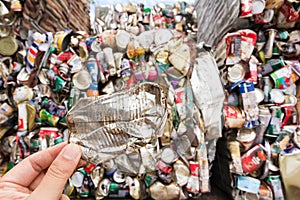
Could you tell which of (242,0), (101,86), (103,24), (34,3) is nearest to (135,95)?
(101,86)

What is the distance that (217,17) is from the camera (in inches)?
53.9

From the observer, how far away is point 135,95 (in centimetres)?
46

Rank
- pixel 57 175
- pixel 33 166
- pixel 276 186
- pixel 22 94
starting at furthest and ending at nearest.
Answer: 1. pixel 22 94
2. pixel 276 186
3. pixel 33 166
4. pixel 57 175

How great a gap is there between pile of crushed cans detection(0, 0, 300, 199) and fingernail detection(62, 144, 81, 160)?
62 centimetres

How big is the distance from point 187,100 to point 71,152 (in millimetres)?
736

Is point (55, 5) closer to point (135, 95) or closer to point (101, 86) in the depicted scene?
point (101, 86)

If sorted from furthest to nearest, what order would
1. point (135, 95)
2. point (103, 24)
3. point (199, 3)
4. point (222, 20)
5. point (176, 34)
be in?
point (103, 24)
point (199, 3)
point (222, 20)
point (176, 34)
point (135, 95)

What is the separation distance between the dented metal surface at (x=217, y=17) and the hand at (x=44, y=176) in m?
1.02

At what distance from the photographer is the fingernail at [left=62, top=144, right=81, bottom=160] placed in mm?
378

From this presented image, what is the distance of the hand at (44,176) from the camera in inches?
14.3

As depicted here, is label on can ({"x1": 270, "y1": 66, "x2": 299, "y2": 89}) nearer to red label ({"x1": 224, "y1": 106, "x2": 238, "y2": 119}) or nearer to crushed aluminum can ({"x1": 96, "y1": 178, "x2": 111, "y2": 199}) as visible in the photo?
red label ({"x1": 224, "y1": 106, "x2": 238, "y2": 119})

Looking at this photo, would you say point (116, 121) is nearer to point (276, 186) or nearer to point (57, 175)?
point (57, 175)

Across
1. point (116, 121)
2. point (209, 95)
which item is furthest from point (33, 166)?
point (209, 95)

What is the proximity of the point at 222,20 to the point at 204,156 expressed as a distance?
2.47 feet
